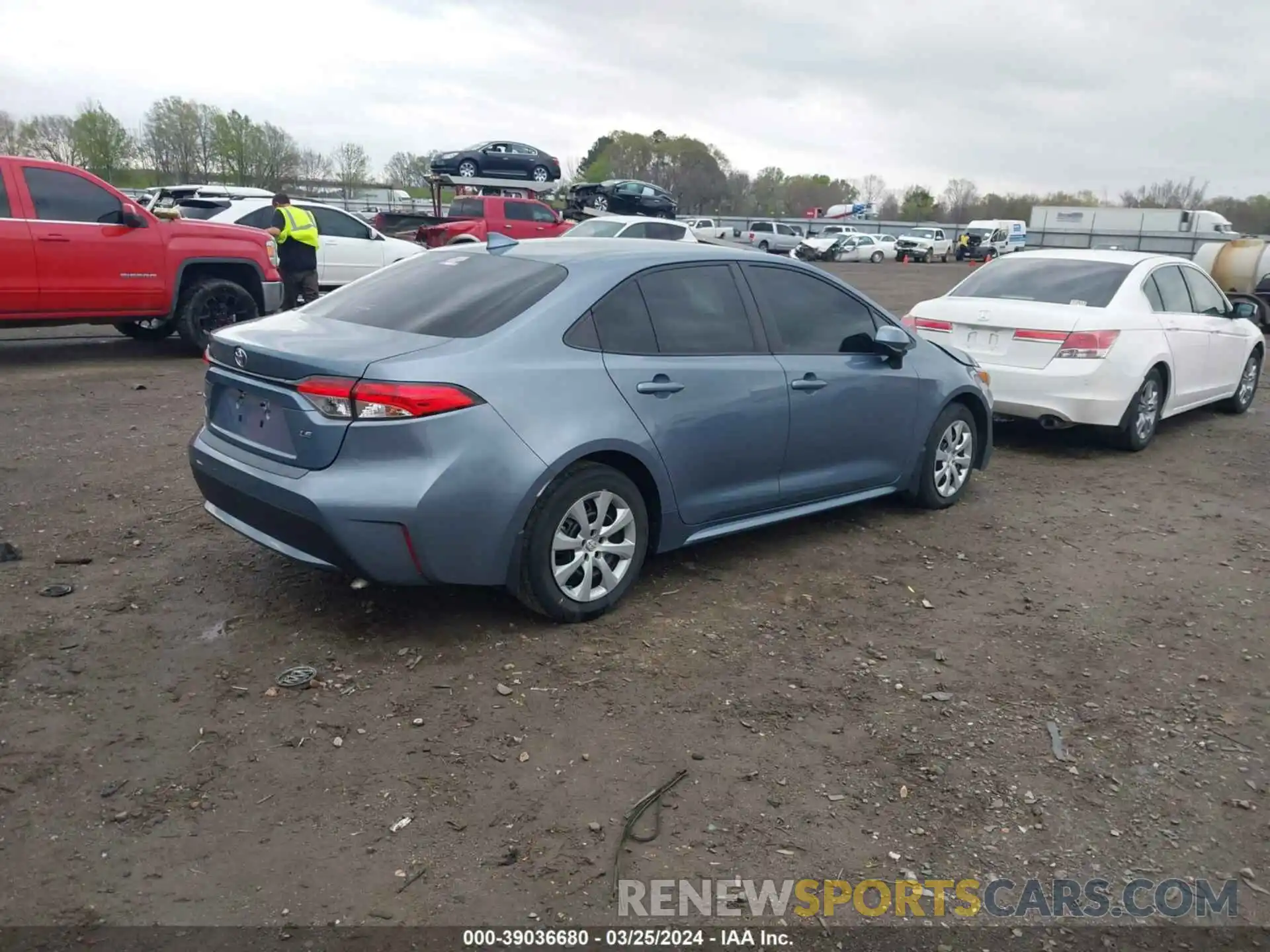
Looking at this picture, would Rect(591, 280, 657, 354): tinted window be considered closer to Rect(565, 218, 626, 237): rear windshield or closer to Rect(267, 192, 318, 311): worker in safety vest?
Rect(267, 192, 318, 311): worker in safety vest

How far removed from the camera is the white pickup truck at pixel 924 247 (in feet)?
159

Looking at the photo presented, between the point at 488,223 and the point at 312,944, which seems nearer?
the point at 312,944

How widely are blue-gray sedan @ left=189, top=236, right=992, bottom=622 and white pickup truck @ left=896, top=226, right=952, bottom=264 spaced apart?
45.8 metres

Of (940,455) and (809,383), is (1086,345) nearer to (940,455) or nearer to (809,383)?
(940,455)

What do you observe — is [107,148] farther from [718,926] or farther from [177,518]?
[718,926]

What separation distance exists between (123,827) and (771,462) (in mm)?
3173

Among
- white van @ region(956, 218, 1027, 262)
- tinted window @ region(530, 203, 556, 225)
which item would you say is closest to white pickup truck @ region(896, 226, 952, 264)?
white van @ region(956, 218, 1027, 262)

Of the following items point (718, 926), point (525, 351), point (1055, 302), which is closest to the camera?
point (718, 926)

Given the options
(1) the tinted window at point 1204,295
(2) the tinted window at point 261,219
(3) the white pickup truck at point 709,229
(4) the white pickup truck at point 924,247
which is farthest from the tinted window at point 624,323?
(4) the white pickup truck at point 924,247

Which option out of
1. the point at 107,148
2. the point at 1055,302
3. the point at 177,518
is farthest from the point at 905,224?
the point at 177,518

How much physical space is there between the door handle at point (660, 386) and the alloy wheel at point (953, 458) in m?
2.28

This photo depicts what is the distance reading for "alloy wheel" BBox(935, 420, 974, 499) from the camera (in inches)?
240

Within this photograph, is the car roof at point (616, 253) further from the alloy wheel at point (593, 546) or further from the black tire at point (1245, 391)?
the black tire at point (1245, 391)

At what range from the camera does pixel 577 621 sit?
425 centimetres
